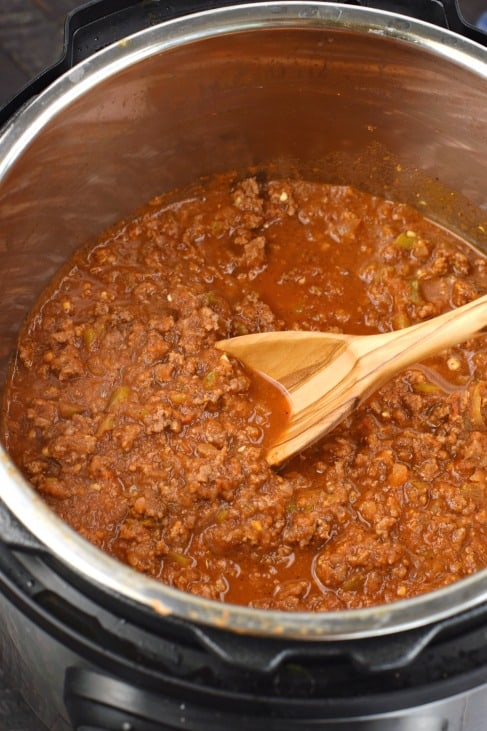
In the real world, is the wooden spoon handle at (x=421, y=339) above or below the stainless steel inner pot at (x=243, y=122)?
below

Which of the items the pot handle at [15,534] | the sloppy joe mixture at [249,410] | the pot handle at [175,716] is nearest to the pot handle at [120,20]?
the sloppy joe mixture at [249,410]

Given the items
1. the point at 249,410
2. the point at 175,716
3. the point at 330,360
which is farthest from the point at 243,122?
the point at 175,716

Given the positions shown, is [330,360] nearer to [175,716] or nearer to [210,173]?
[210,173]

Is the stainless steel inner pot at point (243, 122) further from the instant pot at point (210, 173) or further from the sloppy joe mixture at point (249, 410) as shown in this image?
the sloppy joe mixture at point (249, 410)

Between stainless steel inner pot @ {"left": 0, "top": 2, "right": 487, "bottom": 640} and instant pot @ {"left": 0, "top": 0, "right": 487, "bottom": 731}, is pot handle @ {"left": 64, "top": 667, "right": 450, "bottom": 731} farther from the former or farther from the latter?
stainless steel inner pot @ {"left": 0, "top": 2, "right": 487, "bottom": 640}

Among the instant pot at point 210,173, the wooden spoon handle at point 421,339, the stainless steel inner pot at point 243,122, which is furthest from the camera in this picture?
the stainless steel inner pot at point 243,122

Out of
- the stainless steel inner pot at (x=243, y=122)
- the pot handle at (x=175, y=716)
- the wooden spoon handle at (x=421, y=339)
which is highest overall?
the stainless steel inner pot at (x=243, y=122)

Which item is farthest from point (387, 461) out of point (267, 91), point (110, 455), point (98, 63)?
point (98, 63)

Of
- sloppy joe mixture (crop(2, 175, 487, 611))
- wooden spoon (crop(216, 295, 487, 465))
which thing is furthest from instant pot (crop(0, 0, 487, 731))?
wooden spoon (crop(216, 295, 487, 465))
